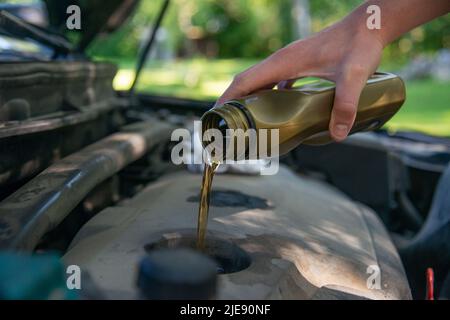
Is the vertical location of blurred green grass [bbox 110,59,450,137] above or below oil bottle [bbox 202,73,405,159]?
below

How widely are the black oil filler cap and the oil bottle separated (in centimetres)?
37

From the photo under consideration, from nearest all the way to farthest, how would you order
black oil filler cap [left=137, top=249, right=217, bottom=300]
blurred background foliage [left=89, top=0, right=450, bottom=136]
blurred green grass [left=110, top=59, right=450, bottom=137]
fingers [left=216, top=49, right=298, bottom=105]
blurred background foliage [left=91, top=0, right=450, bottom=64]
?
black oil filler cap [left=137, top=249, right=217, bottom=300], fingers [left=216, top=49, right=298, bottom=105], blurred green grass [left=110, top=59, right=450, bottom=137], blurred background foliage [left=89, top=0, right=450, bottom=136], blurred background foliage [left=91, top=0, right=450, bottom=64]

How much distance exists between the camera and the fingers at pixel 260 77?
→ 1380 mm

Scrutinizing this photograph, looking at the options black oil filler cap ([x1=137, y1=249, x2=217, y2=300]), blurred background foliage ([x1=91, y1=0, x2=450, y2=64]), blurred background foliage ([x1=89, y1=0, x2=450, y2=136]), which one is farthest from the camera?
blurred background foliage ([x1=91, y1=0, x2=450, y2=64])

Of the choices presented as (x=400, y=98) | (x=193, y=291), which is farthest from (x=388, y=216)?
(x=193, y=291)

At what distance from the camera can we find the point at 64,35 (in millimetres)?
2316

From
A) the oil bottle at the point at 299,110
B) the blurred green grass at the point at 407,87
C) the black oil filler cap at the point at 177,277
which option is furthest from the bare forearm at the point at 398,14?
the blurred green grass at the point at 407,87

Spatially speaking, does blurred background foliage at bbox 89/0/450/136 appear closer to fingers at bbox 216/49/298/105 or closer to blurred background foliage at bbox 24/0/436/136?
blurred background foliage at bbox 24/0/436/136

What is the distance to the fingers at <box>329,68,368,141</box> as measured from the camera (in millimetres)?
1291

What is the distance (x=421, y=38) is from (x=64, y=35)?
13.7 m

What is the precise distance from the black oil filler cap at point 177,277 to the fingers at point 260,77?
587 millimetres

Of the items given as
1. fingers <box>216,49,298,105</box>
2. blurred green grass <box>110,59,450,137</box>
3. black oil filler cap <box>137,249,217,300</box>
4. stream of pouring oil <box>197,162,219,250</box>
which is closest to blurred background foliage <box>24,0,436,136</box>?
blurred green grass <box>110,59,450,137</box>

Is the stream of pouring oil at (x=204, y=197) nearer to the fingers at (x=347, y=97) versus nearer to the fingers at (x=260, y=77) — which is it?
the fingers at (x=260, y=77)

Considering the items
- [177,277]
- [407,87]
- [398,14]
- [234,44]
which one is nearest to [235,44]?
[234,44]
